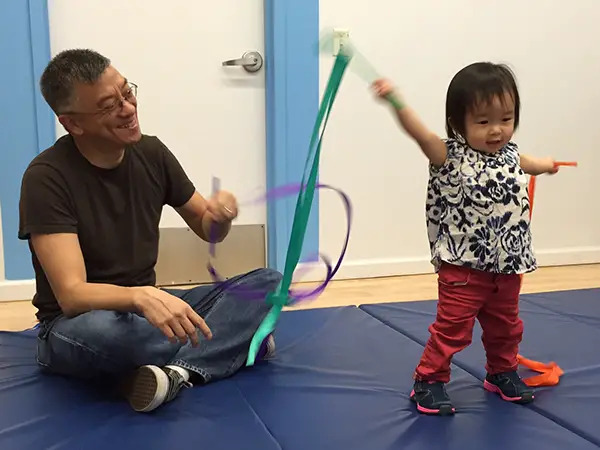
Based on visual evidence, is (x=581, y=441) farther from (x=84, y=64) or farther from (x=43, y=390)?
(x=84, y=64)

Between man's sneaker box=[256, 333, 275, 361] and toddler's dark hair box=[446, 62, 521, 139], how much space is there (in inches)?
25.1

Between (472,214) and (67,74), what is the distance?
0.83 meters

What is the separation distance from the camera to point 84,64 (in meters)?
1.35

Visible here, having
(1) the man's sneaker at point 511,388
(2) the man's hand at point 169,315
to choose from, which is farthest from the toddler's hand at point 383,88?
(1) the man's sneaker at point 511,388

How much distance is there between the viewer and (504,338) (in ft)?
4.36

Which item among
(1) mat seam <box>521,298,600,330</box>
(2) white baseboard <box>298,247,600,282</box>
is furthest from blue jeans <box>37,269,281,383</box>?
(2) white baseboard <box>298,247,600,282</box>

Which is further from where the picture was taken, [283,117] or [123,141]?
[283,117]

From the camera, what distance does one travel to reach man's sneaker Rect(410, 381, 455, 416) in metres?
1.25

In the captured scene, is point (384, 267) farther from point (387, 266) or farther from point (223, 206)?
point (223, 206)

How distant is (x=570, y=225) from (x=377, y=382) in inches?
74.0

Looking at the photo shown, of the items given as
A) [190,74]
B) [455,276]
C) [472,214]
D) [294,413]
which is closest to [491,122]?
[472,214]

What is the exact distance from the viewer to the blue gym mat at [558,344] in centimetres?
127

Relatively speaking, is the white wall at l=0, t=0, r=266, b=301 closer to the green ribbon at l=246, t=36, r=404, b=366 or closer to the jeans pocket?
the green ribbon at l=246, t=36, r=404, b=366

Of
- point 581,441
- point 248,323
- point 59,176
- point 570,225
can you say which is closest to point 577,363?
point 581,441
